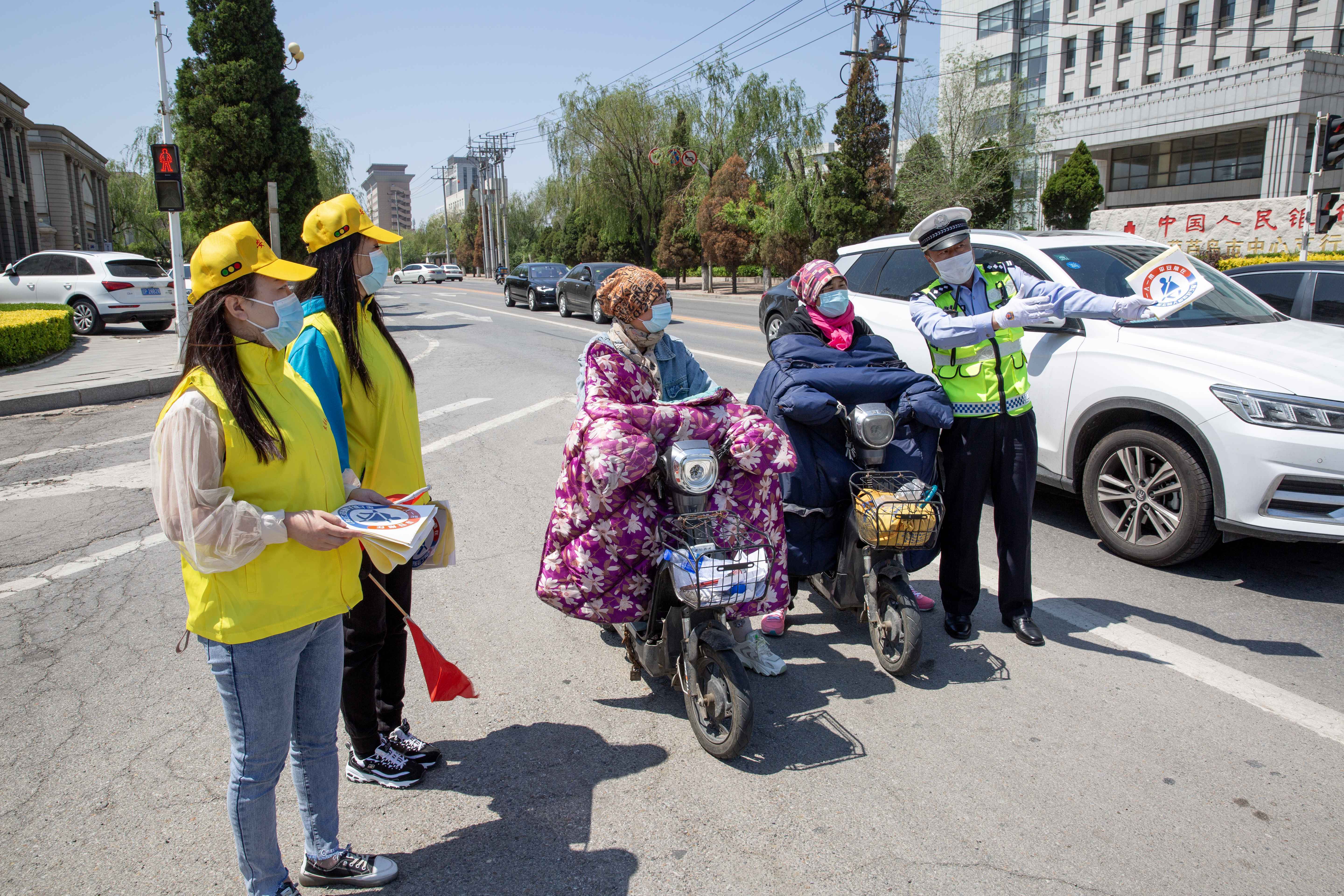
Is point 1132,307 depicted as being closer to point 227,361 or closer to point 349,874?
point 227,361

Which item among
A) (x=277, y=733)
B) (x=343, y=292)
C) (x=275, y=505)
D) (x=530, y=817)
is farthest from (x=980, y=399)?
(x=277, y=733)

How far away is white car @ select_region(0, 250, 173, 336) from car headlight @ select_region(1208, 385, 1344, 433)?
71.1 feet

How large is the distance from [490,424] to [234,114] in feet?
54.3

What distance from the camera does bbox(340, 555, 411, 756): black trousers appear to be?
295cm

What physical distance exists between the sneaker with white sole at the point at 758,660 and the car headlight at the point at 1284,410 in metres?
2.93

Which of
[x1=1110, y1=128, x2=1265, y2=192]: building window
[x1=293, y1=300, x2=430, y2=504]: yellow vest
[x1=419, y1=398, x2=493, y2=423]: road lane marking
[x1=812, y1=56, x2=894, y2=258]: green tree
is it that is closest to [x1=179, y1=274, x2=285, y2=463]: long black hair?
[x1=293, y1=300, x2=430, y2=504]: yellow vest

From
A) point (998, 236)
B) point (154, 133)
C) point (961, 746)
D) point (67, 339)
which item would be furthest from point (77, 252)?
point (961, 746)

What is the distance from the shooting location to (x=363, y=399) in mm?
2902

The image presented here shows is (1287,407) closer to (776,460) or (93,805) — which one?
(776,460)

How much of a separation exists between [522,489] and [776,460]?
4.03 metres

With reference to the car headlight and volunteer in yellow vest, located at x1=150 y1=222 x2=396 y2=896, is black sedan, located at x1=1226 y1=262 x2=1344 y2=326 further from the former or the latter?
volunteer in yellow vest, located at x1=150 y1=222 x2=396 y2=896

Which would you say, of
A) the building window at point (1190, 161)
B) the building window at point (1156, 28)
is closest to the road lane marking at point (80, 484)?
the building window at point (1190, 161)

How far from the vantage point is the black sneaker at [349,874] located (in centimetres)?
255

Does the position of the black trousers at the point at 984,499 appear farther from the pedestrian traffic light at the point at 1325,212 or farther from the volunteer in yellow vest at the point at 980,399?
the pedestrian traffic light at the point at 1325,212
